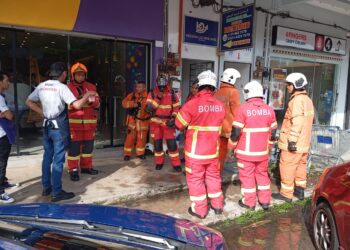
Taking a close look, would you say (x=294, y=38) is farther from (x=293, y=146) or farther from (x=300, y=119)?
(x=293, y=146)

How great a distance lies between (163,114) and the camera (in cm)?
637

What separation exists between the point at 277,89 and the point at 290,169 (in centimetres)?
642

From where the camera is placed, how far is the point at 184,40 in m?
8.42

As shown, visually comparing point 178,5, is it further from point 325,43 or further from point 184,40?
point 325,43

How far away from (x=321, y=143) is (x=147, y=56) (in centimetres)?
444

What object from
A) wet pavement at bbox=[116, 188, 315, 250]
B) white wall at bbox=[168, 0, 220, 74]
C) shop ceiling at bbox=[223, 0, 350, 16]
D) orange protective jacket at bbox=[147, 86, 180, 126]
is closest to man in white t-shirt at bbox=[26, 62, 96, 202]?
wet pavement at bbox=[116, 188, 315, 250]

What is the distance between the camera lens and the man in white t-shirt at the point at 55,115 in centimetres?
447

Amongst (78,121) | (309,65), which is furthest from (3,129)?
(309,65)

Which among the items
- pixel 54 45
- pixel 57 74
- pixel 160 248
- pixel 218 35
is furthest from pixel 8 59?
pixel 160 248

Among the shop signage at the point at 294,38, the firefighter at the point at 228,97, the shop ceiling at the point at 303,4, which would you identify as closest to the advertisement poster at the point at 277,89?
the shop signage at the point at 294,38

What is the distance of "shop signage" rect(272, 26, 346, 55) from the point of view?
34.1ft

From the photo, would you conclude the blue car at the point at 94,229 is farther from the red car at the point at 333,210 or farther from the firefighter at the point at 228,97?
the firefighter at the point at 228,97

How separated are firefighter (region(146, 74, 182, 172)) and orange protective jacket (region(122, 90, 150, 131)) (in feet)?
2.16

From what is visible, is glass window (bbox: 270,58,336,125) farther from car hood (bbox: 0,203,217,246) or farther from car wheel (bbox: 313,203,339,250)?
car hood (bbox: 0,203,217,246)
